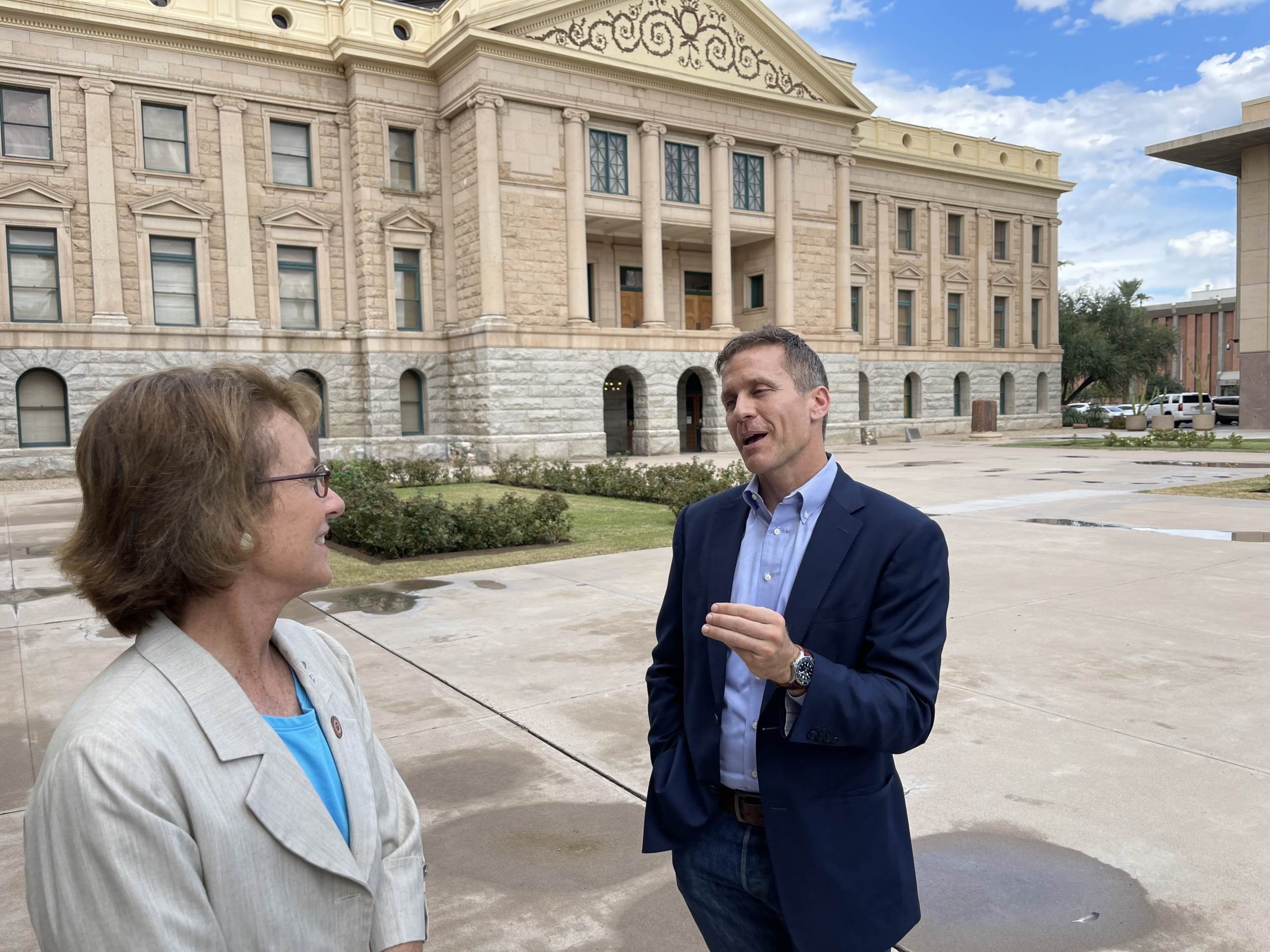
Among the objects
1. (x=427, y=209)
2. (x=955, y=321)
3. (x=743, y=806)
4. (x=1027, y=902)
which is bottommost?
(x=1027, y=902)

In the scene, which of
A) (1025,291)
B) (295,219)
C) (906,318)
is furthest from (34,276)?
(1025,291)

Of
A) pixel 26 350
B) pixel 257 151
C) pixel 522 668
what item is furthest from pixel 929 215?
pixel 522 668

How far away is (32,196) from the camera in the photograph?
2878 cm

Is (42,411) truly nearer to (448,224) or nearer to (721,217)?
(448,224)

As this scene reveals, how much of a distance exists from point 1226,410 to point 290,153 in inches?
1930

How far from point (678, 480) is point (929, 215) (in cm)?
3549

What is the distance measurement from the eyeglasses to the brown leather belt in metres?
1.21

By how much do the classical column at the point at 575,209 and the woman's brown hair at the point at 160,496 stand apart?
108 feet

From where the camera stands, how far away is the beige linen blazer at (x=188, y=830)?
1562 mm

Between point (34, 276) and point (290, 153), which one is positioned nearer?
point (34, 276)

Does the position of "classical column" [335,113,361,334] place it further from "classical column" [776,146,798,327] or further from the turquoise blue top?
the turquoise blue top

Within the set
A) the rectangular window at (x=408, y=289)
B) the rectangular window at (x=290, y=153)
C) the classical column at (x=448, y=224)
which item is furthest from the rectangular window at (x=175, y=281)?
the classical column at (x=448, y=224)

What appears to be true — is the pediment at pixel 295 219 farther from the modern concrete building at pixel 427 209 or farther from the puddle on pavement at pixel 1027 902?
the puddle on pavement at pixel 1027 902

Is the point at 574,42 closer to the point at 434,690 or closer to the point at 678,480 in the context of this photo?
the point at 678,480
